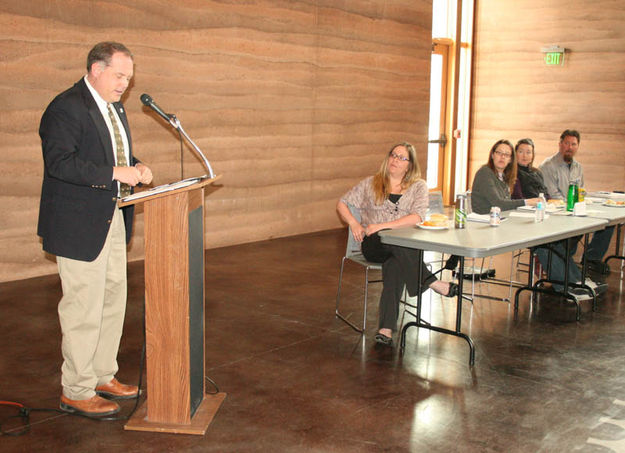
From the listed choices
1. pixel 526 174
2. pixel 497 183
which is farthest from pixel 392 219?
pixel 526 174

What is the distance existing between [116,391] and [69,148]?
119cm

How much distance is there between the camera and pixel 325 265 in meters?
6.58

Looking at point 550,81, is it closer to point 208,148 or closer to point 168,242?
point 208,148

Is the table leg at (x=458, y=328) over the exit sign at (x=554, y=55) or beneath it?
beneath

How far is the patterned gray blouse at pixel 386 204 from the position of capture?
15.0ft

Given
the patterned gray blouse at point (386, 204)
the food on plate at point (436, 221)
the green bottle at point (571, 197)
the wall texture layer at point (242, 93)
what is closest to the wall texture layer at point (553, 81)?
the wall texture layer at point (242, 93)

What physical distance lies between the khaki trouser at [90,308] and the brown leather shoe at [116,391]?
0.10 m

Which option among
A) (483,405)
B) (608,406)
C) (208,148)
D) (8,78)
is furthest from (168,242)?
(208,148)

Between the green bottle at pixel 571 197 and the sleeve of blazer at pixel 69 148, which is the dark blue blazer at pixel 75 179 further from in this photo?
the green bottle at pixel 571 197

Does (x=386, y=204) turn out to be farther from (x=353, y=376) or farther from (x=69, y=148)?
(x=69, y=148)

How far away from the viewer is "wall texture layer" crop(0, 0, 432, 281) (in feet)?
18.6

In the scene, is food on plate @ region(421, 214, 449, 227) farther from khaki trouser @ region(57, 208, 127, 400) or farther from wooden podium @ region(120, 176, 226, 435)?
khaki trouser @ region(57, 208, 127, 400)

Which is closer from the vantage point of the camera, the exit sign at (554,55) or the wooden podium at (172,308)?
the wooden podium at (172,308)

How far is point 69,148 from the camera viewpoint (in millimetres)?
2932
